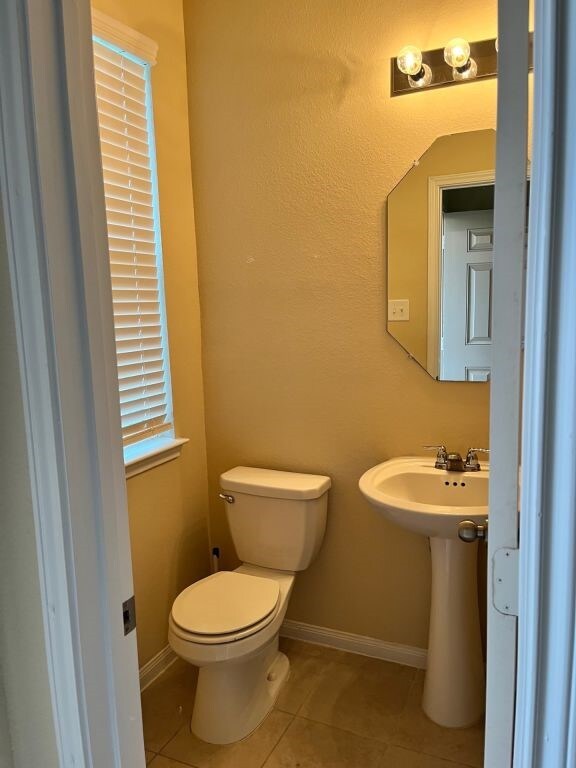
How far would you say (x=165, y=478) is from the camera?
2238 mm

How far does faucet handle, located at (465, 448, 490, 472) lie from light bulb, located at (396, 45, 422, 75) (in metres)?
1.31

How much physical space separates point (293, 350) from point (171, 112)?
1.06m

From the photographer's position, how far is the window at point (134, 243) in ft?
6.31

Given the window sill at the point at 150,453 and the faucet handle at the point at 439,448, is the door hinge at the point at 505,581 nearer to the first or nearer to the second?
the faucet handle at the point at 439,448

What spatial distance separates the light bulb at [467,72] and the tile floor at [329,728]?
2171 millimetres

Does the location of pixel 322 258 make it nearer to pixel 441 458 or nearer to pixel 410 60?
pixel 410 60

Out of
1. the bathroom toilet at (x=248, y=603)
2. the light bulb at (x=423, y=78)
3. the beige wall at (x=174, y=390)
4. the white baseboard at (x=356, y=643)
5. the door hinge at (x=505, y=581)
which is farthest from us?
the white baseboard at (x=356, y=643)

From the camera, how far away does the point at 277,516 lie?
2.17m

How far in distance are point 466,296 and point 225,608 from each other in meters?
1.36

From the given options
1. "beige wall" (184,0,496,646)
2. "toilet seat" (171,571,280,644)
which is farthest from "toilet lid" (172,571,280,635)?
"beige wall" (184,0,496,646)

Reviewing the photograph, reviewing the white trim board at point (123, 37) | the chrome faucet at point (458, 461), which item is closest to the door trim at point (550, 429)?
the chrome faucet at point (458, 461)

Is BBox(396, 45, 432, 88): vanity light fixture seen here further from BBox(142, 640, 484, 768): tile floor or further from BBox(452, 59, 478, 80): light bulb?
BBox(142, 640, 484, 768): tile floor

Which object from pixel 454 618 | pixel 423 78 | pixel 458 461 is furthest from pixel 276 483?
pixel 423 78

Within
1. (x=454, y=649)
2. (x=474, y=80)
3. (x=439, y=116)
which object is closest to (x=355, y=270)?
(x=439, y=116)
